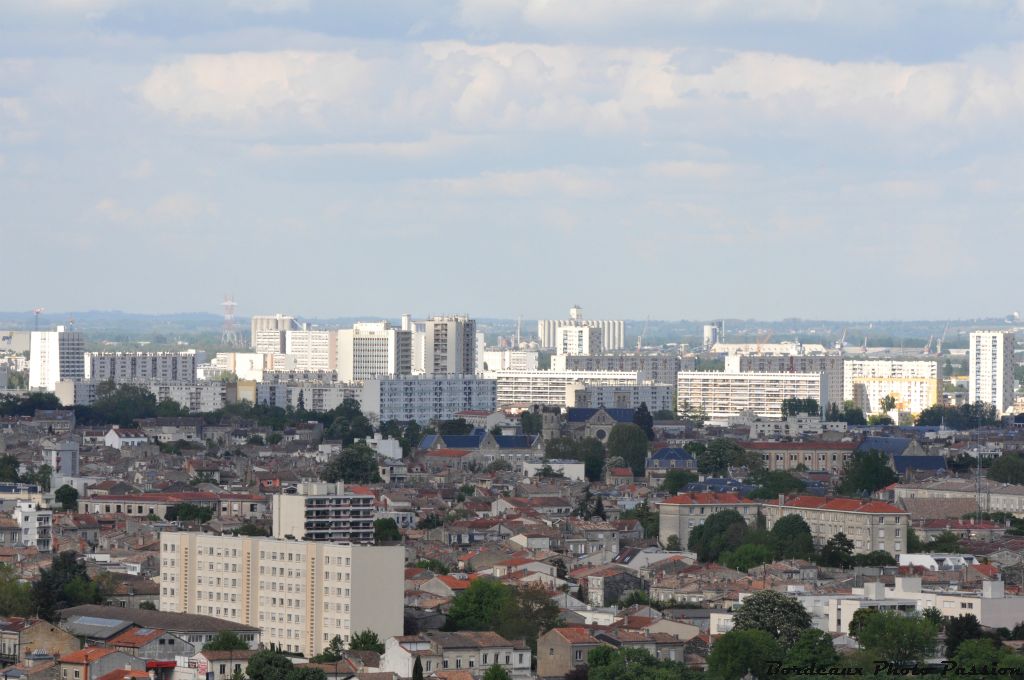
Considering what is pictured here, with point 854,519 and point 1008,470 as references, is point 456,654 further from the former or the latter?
point 1008,470

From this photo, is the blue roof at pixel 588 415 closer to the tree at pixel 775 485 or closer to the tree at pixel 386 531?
the tree at pixel 775 485

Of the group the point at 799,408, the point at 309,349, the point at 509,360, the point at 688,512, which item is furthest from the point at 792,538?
the point at 509,360

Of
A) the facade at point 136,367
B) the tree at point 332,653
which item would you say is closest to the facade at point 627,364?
the facade at point 136,367

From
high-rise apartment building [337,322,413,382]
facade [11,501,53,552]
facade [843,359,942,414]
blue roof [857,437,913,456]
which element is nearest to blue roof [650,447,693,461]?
blue roof [857,437,913,456]

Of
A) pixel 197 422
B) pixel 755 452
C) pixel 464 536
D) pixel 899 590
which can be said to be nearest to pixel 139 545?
pixel 464 536

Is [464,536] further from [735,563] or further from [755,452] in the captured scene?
[755,452]
